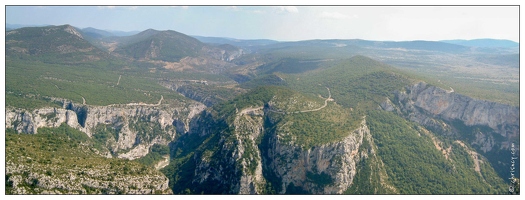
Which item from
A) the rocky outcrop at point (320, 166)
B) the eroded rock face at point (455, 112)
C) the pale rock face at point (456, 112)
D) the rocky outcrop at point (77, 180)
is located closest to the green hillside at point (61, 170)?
the rocky outcrop at point (77, 180)

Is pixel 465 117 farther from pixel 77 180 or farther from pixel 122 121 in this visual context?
pixel 77 180

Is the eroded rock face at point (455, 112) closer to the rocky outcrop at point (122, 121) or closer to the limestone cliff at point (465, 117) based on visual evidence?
the limestone cliff at point (465, 117)

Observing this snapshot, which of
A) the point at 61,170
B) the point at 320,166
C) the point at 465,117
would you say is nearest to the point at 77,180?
the point at 61,170

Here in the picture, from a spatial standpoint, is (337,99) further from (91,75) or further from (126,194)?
(91,75)

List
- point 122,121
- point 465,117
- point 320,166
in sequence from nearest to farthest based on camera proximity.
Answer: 1. point 320,166
2. point 465,117
3. point 122,121

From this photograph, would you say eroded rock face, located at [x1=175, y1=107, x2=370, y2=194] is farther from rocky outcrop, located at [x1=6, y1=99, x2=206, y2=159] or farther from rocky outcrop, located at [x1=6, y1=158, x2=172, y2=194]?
rocky outcrop, located at [x1=6, y1=99, x2=206, y2=159]

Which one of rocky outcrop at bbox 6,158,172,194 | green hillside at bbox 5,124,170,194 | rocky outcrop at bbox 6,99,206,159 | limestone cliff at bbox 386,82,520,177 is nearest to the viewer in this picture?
rocky outcrop at bbox 6,158,172,194

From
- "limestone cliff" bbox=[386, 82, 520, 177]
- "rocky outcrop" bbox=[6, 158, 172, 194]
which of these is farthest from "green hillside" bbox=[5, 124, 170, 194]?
"limestone cliff" bbox=[386, 82, 520, 177]

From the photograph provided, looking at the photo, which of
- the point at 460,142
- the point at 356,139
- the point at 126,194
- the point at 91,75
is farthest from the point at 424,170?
the point at 91,75
